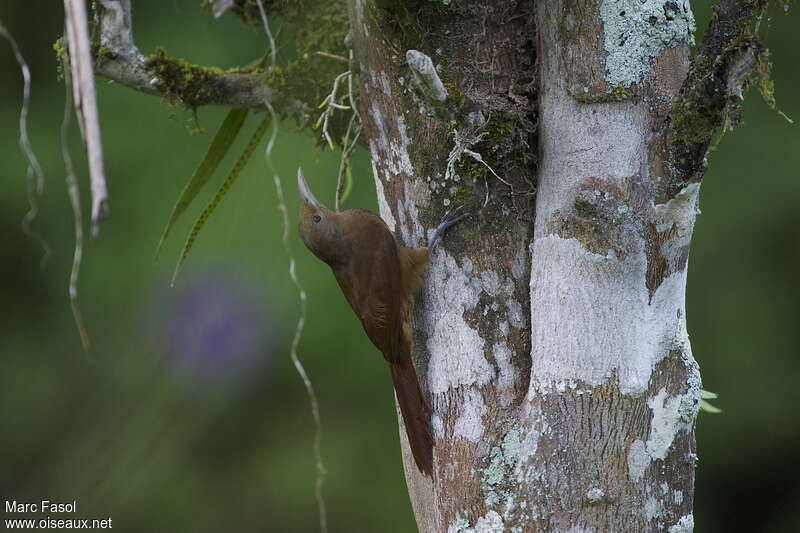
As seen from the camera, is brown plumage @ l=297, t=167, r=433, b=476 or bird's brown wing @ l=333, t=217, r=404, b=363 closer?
brown plumage @ l=297, t=167, r=433, b=476

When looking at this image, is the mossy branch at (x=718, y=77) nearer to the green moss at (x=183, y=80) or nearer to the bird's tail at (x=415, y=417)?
the bird's tail at (x=415, y=417)

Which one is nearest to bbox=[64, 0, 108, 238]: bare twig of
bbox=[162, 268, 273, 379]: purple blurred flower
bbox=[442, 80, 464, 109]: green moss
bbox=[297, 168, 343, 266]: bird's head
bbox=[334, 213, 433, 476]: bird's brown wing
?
bbox=[442, 80, 464, 109]: green moss

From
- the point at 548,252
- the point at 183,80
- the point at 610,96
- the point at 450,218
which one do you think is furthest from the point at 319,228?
the point at 610,96

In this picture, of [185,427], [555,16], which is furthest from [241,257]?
[555,16]

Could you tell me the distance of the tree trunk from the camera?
→ 1.73 meters

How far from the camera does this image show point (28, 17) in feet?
13.8

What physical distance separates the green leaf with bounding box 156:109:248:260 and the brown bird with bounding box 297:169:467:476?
1.09 feet

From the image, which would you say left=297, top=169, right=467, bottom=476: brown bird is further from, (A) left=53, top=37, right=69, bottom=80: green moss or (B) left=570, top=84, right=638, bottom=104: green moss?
(A) left=53, top=37, right=69, bottom=80: green moss

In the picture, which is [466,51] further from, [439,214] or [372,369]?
[372,369]

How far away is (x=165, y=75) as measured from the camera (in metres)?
2.32

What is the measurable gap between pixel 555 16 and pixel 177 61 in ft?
3.46

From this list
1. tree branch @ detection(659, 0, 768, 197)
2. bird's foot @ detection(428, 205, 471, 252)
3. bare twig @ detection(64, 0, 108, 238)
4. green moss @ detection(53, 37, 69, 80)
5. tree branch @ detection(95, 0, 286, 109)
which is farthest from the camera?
tree branch @ detection(95, 0, 286, 109)

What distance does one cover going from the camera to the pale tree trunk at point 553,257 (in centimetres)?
172

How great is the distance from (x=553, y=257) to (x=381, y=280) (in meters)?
0.66
